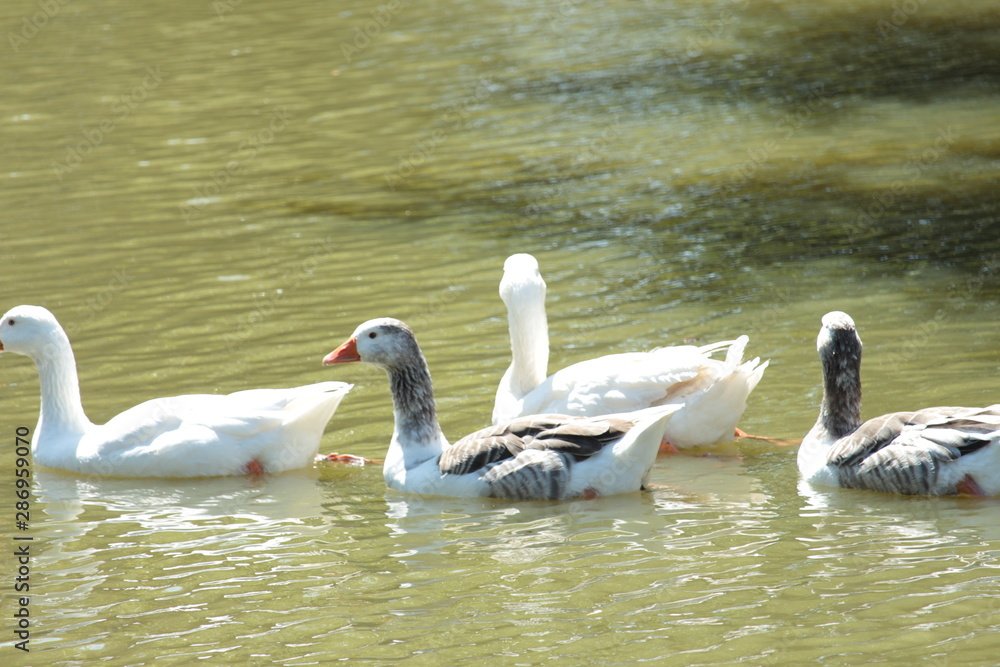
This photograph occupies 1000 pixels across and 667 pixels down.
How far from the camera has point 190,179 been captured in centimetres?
1555

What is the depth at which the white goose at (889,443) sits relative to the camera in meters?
7.18

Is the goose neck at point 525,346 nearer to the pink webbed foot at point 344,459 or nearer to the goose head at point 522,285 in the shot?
the goose head at point 522,285

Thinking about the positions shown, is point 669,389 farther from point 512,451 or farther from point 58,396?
point 58,396

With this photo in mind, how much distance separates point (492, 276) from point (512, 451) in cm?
450

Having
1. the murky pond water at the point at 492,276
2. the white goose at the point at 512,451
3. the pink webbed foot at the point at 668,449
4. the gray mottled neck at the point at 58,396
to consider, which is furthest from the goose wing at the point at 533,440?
the gray mottled neck at the point at 58,396

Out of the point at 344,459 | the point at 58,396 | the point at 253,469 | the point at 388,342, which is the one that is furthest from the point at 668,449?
the point at 58,396

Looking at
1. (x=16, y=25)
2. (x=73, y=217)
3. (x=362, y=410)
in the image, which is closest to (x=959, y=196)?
(x=362, y=410)

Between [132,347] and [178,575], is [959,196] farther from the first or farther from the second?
[178,575]

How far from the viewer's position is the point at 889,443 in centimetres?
754

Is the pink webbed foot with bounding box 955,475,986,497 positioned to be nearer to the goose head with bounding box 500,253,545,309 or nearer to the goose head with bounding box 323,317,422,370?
the goose head with bounding box 500,253,545,309

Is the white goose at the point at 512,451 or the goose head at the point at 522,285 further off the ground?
the goose head at the point at 522,285

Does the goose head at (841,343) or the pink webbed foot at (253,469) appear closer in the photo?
the goose head at (841,343)

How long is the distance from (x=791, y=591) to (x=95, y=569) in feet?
12.4

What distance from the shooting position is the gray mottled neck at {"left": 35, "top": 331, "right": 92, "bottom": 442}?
8.84 metres
